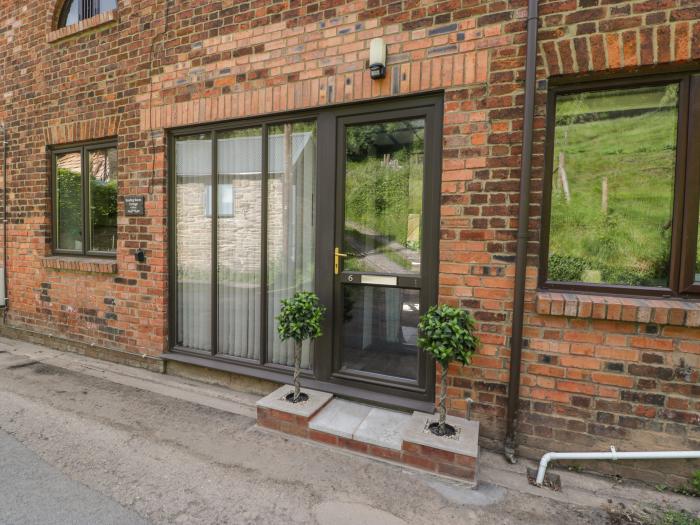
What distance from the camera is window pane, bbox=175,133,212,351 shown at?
13.1ft

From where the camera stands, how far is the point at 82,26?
14.8 ft

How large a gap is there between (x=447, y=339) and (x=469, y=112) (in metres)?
1.60

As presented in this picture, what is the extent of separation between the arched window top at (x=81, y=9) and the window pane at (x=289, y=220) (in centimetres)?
314

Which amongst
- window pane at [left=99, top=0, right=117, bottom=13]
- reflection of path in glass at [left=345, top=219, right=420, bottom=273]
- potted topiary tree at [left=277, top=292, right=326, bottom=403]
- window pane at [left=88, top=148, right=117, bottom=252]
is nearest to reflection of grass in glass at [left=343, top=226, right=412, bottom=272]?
reflection of path in glass at [left=345, top=219, right=420, bottom=273]

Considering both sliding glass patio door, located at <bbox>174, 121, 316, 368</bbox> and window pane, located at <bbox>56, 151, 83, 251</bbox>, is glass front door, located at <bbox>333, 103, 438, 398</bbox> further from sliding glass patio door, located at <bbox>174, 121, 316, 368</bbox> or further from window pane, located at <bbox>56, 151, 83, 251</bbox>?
window pane, located at <bbox>56, 151, 83, 251</bbox>

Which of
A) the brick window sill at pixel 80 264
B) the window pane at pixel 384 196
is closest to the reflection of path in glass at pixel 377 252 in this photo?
the window pane at pixel 384 196

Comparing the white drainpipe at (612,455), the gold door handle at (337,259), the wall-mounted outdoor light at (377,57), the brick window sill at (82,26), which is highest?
the brick window sill at (82,26)

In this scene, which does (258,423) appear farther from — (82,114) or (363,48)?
(82,114)

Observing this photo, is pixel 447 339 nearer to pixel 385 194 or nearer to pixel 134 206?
pixel 385 194

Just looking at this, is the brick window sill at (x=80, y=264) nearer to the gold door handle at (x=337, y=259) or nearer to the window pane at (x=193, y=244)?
the window pane at (x=193, y=244)

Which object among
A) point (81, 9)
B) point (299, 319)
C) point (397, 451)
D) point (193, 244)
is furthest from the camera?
point (81, 9)

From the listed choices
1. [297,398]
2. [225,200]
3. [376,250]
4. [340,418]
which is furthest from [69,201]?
[340,418]

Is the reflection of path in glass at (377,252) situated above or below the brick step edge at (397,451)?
above

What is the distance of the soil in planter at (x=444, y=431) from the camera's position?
2566 millimetres
